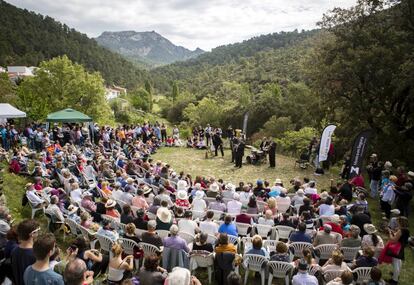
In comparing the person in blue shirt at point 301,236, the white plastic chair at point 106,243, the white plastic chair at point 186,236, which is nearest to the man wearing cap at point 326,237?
the person in blue shirt at point 301,236

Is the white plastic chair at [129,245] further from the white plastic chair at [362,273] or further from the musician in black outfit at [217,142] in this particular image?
Result: the musician in black outfit at [217,142]

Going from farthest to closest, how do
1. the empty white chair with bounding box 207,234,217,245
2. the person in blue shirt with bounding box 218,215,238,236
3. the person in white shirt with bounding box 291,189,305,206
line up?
the person in white shirt with bounding box 291,189,305,206 < the person in blue shirt with bounding box 218,215,238,236 < the empty white chair with bounding box 207,234,217,245

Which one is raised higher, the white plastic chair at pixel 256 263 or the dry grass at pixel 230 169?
the white plastic chair at pixel 256 263

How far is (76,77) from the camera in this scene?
3509 centimetres

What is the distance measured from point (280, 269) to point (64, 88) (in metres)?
33.7

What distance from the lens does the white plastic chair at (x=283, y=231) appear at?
23.4 feet

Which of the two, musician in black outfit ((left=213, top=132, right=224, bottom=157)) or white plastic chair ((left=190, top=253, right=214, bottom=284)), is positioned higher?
musician in black outfit ((left=213, top=132, right=224, bottom=157))

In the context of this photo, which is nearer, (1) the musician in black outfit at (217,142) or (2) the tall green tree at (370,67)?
(2) the tall green tree at (370,67)

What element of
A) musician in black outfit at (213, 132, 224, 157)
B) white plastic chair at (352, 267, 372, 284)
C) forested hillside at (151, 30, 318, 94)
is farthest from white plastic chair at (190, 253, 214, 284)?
forested hillside at (151, 30, 318, 94)

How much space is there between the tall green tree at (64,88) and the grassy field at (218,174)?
19.2 m

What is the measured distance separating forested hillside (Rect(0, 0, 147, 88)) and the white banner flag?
8817 centimetres

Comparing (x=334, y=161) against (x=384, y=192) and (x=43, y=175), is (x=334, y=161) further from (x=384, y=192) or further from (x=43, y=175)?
(x=43, y=175)

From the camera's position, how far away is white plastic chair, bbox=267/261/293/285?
569 centimetres

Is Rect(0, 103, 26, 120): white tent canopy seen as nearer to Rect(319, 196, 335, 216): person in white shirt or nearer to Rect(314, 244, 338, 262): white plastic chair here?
Rect(319, 196, 335, 216): person in white shirt
